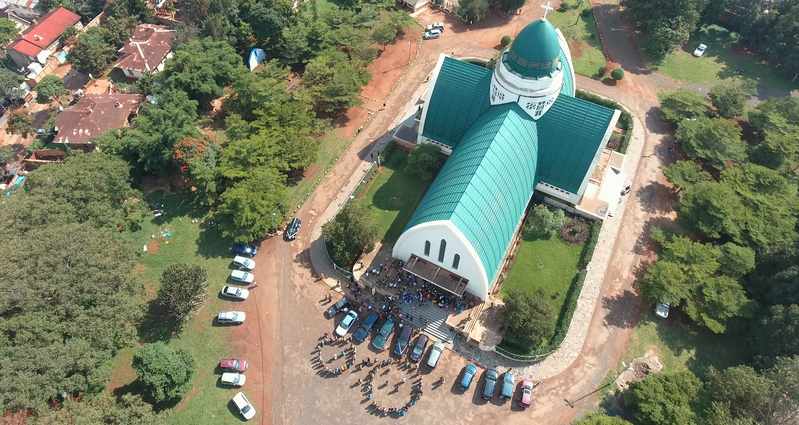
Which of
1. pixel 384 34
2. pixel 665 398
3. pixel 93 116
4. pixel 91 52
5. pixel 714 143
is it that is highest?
pixel 714 143

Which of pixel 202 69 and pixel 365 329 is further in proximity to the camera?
pixel 202 69

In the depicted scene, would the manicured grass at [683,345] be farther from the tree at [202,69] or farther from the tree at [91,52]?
the tree at [91,52]

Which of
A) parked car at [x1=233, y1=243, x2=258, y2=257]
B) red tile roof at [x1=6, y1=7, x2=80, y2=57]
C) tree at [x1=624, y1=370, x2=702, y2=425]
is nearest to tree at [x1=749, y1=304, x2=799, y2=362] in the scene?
tree at [x1=624, y1=370, x2=702, y2=425]

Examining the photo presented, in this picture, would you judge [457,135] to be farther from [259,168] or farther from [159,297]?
[159,297]

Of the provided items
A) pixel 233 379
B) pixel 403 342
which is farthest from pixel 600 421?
pixel 233 379

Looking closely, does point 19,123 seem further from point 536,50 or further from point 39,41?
point 536,50

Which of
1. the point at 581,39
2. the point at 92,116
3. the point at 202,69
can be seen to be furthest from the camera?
the point at 581,39

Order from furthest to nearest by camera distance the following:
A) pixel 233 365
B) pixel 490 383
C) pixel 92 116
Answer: pixel 92 116 → pixel 233 365 → pixel 490 383
